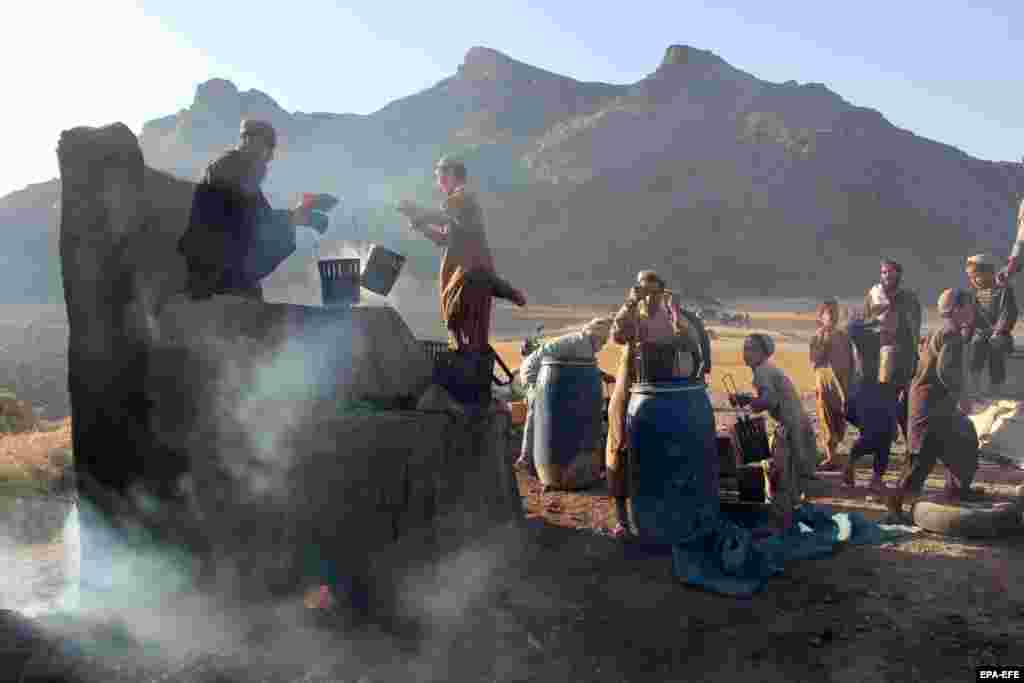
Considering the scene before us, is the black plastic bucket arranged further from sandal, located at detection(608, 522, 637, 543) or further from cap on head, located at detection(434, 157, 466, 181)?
sandal, located at detection(608, 522, 637, 543)

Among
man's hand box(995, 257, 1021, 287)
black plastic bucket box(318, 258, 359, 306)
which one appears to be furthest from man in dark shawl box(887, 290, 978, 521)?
black plastic bucket box(318, 258, 359, 306)

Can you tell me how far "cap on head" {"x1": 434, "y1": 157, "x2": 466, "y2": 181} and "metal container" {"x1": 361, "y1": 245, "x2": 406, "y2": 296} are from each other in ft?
3.24

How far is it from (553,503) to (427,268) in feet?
150

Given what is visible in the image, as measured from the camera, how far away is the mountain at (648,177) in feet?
199

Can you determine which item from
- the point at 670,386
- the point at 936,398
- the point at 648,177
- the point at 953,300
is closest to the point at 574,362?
the point at 670,386

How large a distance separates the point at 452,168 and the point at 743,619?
130 inches

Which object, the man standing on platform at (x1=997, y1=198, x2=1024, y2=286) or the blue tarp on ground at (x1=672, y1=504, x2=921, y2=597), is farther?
the man standing on platform at (x1=997, y1=198, x2=1024, y2=286)

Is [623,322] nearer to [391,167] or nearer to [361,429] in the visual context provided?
[361,429]

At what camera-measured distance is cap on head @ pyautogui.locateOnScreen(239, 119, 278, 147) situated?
458cm

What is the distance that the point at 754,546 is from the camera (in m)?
5.11

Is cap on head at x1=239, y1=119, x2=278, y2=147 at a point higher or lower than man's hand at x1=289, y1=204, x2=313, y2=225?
higher

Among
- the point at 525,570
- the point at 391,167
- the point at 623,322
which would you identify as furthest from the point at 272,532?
the point at 391,167

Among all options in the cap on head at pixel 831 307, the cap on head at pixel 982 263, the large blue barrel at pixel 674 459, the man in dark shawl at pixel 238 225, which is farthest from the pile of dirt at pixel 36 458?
the cap on head at pixel 982 263

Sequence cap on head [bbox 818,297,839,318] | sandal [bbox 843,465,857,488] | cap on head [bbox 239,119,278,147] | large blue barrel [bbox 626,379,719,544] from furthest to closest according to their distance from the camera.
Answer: cap on head [bbox 818,297,839,318], sandal [bbox 843,465,857,488], large blue barrel [bbox 626,379,719,544], cap on head [bbox 239,119,278,147]
